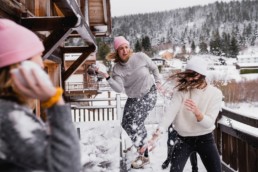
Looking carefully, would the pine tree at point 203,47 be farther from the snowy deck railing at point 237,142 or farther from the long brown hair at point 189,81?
the long brown hair at point 189,81

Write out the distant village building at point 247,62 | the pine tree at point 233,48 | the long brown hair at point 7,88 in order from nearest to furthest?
1. the long brown hair at point 7,88
2. the distant village building at point 247,62
3. the pine tree at point 233,48

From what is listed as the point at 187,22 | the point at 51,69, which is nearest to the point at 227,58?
the point at 187,22

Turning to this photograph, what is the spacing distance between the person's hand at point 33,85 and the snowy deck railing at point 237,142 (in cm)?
338

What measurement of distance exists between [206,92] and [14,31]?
2661 millimetres

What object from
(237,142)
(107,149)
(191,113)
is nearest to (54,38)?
(191,113)

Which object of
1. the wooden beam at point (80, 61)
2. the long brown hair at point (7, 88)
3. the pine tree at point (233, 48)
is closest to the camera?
the long brown hair at point (7, 88)

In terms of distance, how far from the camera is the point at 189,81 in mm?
3697

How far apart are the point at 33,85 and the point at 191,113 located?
2666 millimetres

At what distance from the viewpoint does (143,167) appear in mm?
5723

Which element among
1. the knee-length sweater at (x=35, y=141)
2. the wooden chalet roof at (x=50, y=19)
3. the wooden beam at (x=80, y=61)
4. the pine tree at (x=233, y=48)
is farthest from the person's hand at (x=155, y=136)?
the pine tree at (x=233, y=48)

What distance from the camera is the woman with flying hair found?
355 centimetres

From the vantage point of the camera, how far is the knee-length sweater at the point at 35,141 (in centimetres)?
118

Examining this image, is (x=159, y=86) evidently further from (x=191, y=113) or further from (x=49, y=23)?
(x=49, y=23)

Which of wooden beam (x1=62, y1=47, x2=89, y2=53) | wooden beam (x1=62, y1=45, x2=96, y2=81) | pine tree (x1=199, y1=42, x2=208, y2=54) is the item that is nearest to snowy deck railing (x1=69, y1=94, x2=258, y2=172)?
wooden beam (x1=62, y1=45, x2=96, y2=81)
